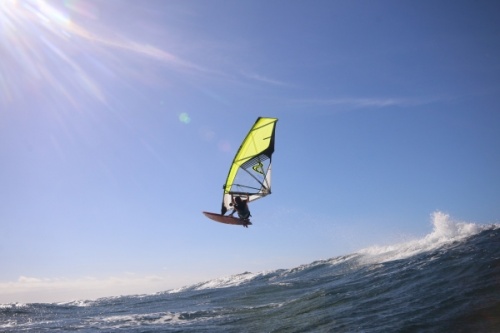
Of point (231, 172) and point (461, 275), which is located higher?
point (231, 172)

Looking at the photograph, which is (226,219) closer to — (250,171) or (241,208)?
(241,208)

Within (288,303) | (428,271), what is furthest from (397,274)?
(288,303)

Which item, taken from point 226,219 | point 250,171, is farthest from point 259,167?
point 226,219

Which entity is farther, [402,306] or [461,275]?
[461,275]

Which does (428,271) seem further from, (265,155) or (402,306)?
(265,155)

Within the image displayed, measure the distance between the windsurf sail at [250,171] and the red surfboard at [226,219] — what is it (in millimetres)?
310

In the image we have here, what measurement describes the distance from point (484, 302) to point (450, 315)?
101 cm

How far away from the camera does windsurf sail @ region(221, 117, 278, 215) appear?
40.9ft

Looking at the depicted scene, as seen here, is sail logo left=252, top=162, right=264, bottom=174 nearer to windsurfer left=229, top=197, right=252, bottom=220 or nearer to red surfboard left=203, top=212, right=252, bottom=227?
windsurfer left=229, top=197, right=252, bottom=220

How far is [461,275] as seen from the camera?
399 inches

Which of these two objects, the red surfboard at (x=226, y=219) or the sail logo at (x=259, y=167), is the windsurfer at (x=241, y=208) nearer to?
the red surfboard at (x=226, y=219)

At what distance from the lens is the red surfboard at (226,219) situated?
12836 millimetres

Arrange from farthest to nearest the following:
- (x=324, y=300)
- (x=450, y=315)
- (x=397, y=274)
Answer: (x=397, y=274)
(x=324, y=300)
(x=450, y=315)

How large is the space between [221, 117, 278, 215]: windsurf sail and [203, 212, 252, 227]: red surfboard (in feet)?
1.02
